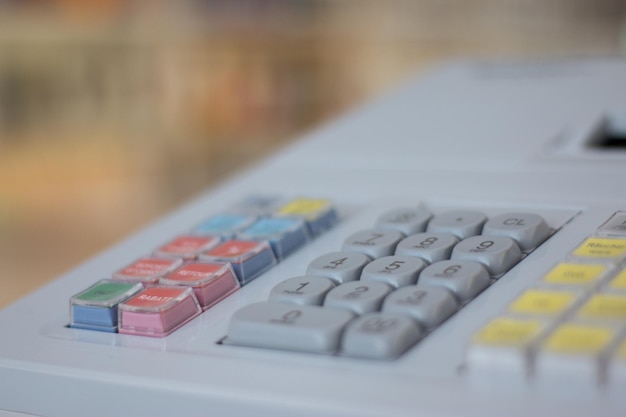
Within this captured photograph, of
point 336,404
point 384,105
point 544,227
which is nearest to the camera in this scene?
point 336,404

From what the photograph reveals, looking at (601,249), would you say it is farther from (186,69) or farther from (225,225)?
(186,69)

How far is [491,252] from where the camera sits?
1.14ft

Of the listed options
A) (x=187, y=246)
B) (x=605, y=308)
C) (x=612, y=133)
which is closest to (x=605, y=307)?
(x=605, y=308)

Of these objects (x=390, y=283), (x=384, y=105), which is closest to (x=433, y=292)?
(x=390, y=283)

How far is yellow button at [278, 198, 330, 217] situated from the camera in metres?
0.45

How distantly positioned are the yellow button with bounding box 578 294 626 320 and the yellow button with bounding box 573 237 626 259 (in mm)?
43

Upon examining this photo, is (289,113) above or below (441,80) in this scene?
below

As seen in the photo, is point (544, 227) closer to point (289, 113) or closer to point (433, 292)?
point (433, 292)

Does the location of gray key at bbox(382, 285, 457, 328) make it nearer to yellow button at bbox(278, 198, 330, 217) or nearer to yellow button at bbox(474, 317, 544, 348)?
yellow button at bbox(474, 317, 544, 348)

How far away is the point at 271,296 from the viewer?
0.34 m

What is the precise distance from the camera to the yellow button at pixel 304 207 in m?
0.45

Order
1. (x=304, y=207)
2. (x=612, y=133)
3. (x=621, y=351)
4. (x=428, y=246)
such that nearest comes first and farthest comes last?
(x=621, y=351)
(x=428, y=246)
(x=304, y=207)
(x=612, y=133)

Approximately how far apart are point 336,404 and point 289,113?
153 centimetres

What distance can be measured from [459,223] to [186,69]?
1.41 metres
